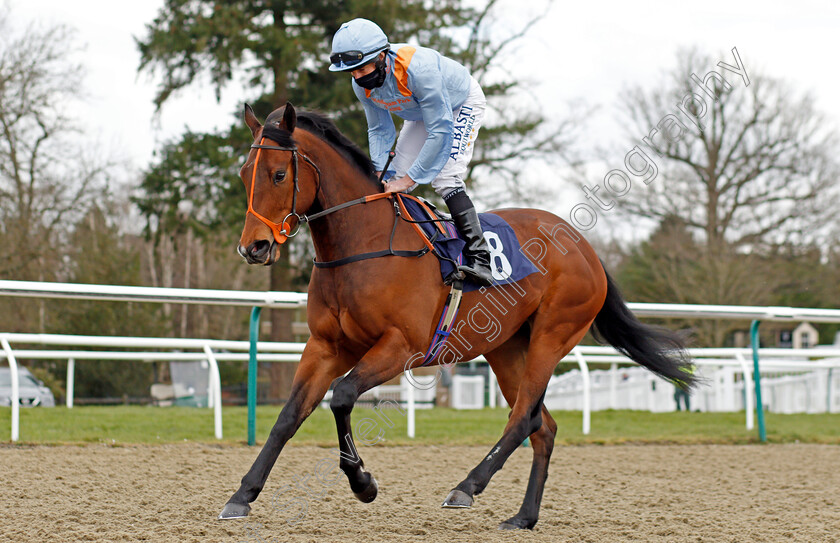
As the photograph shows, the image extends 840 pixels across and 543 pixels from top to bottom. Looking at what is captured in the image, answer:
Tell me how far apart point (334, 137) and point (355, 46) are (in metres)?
0.46

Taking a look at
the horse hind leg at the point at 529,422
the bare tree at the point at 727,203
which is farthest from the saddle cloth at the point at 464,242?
the bare tree at the point at 727,203

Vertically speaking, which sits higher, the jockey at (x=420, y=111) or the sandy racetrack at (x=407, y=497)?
the jockey at (x=420, y=111)

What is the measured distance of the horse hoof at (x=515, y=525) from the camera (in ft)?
12.5

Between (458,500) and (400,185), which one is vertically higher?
(400,185)

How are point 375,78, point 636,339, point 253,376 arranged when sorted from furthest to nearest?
1. point 253,376
2. point 636,339
3. point 375,78

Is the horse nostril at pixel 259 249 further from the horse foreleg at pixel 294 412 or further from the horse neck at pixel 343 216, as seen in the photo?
the horse foreleg at pixel 294 412

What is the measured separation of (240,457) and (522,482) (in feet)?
6.24

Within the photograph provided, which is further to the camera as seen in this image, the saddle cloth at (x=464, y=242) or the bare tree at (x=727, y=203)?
the bare tree at (x=727, y=203)

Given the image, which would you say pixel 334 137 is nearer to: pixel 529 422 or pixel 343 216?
pixel 343 216

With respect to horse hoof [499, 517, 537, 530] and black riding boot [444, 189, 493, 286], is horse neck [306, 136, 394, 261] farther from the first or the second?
horse hoof [499, 517, 537, 530]

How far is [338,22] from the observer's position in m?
14.1

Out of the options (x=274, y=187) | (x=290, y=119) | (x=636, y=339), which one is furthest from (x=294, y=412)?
(x=636, y=339)

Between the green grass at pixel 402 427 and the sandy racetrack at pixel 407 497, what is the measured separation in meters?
0.55

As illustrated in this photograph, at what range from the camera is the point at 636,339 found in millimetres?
5105
